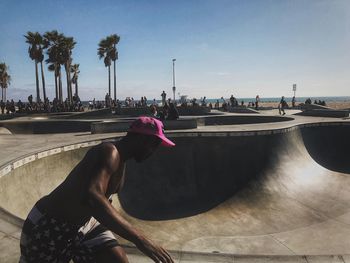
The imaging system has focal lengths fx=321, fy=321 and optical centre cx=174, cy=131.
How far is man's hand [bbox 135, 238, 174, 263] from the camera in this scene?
2.04 m

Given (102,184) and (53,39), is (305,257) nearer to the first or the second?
(102,184)

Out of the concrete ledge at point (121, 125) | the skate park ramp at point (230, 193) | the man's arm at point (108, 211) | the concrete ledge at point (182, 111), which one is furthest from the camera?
the concrete ledge at point (182, 111)

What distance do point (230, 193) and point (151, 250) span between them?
10.9 metres

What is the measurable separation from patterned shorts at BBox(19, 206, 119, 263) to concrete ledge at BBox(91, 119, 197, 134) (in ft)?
50.0

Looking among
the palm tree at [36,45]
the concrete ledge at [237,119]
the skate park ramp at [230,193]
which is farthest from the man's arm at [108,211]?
the palm tree at [36,45]

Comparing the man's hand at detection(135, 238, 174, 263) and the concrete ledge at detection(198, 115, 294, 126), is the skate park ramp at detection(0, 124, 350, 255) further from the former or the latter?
the concrete ledge at detection(198, 115, 294, 126)

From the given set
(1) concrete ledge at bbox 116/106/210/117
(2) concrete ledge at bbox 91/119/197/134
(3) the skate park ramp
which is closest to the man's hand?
(3) the skate park ramp

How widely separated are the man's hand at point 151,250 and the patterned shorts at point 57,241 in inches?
18.8

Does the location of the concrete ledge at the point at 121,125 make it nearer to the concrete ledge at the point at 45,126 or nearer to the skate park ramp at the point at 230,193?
the skate park ramp at the point at 230,193

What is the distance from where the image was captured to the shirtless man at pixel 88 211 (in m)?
2.10

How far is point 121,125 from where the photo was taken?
17.8m

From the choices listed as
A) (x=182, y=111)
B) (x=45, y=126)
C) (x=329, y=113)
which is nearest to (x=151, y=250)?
(x=45, y=126)

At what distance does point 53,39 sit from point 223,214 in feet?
147

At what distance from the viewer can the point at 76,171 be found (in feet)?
7.23
